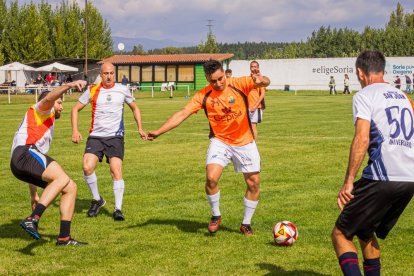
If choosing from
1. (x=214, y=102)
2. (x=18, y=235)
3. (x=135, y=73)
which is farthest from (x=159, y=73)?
(x=214, y=102)

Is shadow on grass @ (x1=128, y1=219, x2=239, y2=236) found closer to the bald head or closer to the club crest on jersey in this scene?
the club crest on jersey

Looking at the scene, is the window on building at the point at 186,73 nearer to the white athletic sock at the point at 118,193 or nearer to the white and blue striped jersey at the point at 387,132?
the white athletic sock at the point at 118,193

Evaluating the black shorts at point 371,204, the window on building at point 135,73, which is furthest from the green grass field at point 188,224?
the window on building at point 135,73

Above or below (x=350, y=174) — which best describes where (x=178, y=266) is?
below

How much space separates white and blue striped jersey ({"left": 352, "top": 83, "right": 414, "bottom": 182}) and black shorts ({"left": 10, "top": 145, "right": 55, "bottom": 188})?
13.8 ft

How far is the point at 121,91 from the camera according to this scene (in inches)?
435

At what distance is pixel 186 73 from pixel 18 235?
68130 millimetres

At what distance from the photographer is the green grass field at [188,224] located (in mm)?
7727

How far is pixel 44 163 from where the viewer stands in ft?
27.4

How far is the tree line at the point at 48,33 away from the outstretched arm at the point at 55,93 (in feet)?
234

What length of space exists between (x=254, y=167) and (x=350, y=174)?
360 centimetres

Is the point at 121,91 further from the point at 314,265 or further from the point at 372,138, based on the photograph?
the point at 372,138

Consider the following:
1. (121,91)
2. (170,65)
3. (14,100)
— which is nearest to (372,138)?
(121,91)

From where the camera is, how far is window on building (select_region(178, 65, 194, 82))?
76.6 meters
